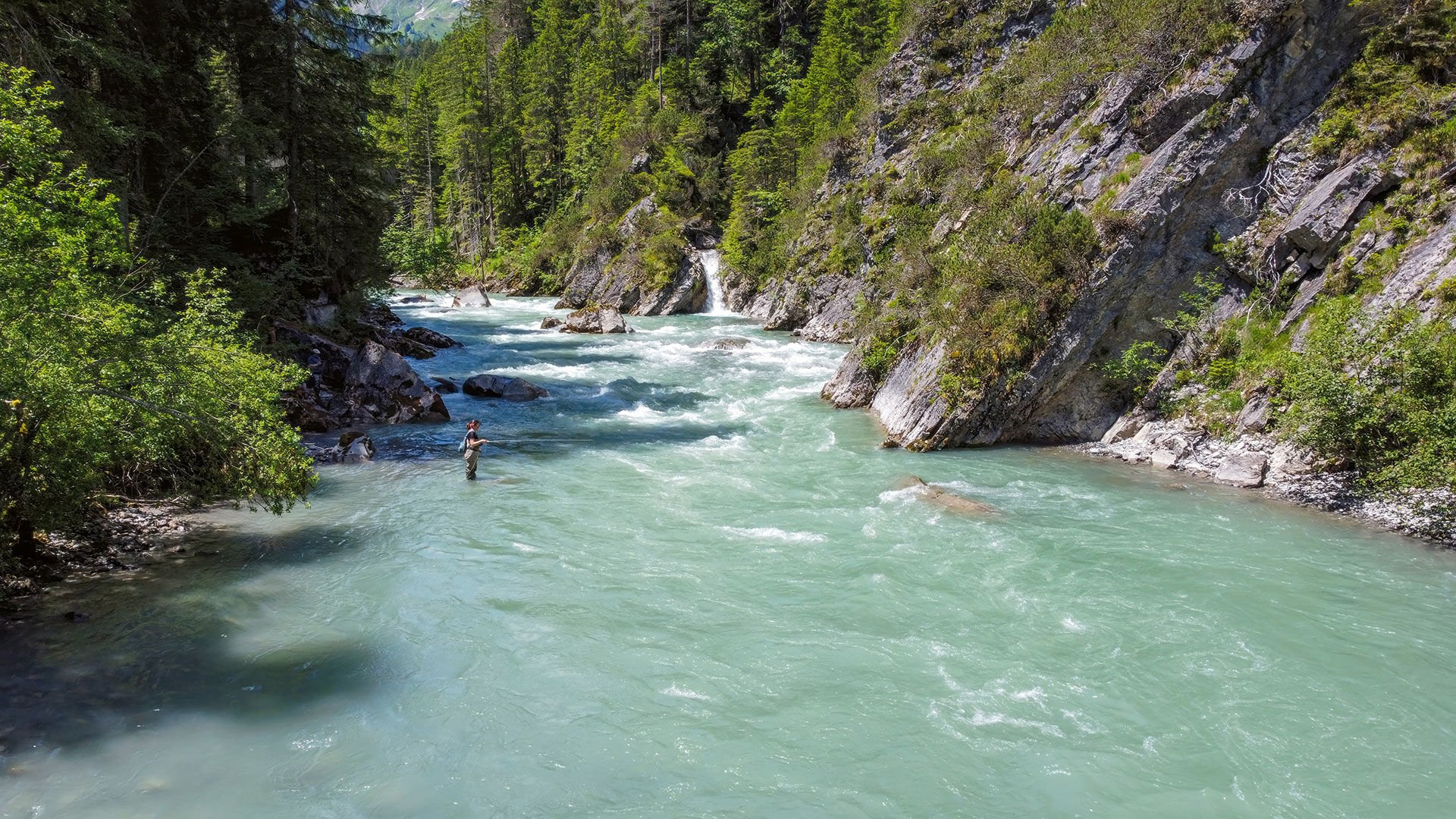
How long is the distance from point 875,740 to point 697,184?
48871mm

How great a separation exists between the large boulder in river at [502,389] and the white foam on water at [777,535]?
12.2 m

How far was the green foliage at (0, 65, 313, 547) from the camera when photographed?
745cm

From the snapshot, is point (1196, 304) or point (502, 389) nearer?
point (1196, 304)

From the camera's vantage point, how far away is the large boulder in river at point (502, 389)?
2264 cm

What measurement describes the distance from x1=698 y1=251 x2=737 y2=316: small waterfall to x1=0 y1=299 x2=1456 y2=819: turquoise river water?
3196 centimetres

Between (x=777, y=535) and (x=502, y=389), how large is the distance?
44.5 feet

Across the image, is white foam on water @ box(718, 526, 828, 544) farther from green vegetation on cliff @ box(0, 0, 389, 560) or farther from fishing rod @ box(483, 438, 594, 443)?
fishing rod @ box(483, 438, 594, 443)

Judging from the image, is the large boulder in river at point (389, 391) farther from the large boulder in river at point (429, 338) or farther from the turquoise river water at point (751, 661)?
the large boulder in river at point (429, 338)

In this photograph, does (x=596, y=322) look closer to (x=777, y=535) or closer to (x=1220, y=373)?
(x=777, y=535)

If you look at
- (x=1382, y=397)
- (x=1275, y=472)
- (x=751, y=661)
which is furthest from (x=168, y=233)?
(x=1382, y=397)

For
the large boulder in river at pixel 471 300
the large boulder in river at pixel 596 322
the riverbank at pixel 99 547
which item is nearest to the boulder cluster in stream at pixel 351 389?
the riverbank at pixel 99 547

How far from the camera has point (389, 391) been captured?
19906 mm

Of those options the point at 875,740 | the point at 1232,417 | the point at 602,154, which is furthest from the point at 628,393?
the point at 602,154

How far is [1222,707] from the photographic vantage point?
756cm
